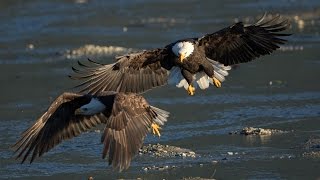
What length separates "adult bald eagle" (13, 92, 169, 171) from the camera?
6.82 meters

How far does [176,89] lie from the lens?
11.0 meters

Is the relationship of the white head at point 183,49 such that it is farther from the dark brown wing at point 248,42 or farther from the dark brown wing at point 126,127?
the dark brown wing at point 126,127

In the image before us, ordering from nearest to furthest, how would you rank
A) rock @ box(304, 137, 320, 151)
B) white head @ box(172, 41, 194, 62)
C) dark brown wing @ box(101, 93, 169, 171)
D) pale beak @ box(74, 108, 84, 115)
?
1. dark brown wing @ box(101, 93, 169, 171)
2. pale beak @ box(74, 108, 84, 115)
3. rock @ box(304, 137, 320, 151)
4. white head @ box(172, 41, 194, 62)

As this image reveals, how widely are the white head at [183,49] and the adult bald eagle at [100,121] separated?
2.70 feet

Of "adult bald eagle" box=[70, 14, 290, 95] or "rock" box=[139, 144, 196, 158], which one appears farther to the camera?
"adult bald eagle" box=[70, 14, 290, 95]

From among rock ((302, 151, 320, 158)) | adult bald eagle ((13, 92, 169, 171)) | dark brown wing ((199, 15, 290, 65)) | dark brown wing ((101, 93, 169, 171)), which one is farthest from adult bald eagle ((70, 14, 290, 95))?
rock ((302, 151, 320, 158))

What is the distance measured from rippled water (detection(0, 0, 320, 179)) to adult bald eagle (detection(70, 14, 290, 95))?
47 cm

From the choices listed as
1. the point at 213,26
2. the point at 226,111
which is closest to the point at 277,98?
the point at 226,111

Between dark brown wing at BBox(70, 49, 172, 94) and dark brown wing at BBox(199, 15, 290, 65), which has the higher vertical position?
dark brown wing at BBox(199, 15, 290, 65)

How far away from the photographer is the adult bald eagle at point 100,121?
6.82 metres

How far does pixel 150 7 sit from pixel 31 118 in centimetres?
813

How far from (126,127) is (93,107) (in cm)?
61

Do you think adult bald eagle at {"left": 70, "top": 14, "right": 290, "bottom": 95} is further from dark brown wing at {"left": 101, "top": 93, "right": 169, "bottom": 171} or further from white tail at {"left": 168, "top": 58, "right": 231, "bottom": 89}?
dark brown wing at {"left": 101, "top": 93, "right": 169, "bottom": 171}

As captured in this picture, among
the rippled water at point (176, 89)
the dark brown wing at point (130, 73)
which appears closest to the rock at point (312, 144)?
the rippled water at point (176, 89)
